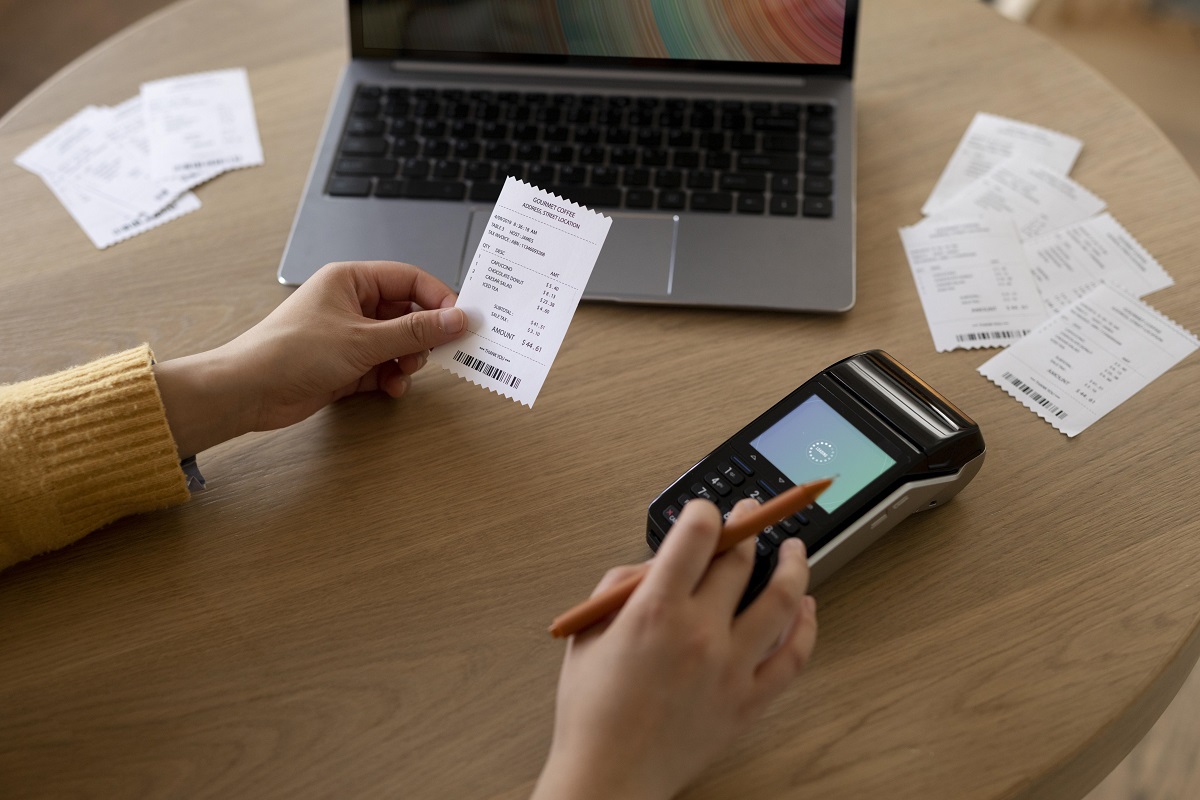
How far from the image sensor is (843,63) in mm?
961

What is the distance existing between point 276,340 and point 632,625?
1.20ft

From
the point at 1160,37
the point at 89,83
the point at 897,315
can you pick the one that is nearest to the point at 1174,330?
the point at 897,315

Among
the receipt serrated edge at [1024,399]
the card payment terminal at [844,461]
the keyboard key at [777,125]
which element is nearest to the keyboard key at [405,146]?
the keyboard key at [777,125]

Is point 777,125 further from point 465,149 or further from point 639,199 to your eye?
point 465,149

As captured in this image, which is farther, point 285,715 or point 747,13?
point 747,13

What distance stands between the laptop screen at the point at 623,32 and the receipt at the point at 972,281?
206 mm

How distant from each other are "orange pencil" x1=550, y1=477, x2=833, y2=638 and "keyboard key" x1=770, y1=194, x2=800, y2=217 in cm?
37

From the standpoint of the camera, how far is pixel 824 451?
68cm

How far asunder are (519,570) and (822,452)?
0.23 metres

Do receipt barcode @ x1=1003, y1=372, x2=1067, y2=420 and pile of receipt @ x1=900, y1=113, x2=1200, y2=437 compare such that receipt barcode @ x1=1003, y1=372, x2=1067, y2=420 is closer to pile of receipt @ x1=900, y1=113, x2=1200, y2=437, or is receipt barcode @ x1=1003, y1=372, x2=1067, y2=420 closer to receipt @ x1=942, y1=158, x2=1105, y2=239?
pile of receipt @ x1=900, y1=113, x2=1200, y2=437

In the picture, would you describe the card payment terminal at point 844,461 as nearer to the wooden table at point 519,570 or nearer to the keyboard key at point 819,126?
the wooden table at point 519,570

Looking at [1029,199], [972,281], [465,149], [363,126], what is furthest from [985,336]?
[363,126]

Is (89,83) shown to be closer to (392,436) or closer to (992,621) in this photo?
(392,436)

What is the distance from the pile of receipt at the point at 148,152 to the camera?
0.94 meters
